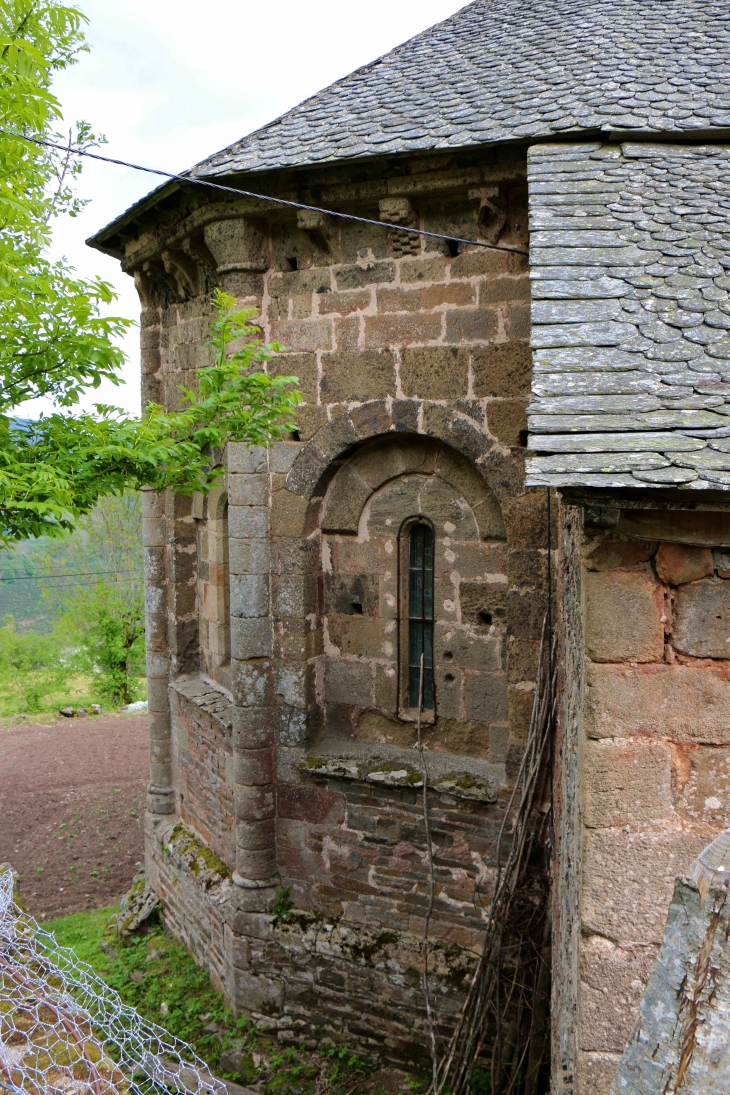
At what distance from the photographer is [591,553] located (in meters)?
3.19

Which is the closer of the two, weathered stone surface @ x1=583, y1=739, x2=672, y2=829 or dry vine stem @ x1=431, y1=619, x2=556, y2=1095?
weathered stone surface @ x1=583, y1=739, x2=672, y2=829

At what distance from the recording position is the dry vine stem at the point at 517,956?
5.47 meters

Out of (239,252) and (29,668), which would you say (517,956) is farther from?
(29,668)

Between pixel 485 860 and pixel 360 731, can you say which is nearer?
pixel 485 860

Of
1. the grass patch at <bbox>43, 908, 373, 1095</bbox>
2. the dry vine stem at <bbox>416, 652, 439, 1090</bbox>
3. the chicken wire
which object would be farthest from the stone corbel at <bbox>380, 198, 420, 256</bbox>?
the grass patch at <bbox>43, 908, 373, 1095</bbox>

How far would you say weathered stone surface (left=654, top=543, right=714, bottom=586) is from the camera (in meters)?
3.12

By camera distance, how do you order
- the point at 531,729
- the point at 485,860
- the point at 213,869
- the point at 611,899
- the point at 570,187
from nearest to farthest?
the point at 611,899 → the point at 570,187 → the point at 531,729 → the point at 485,860 → the point at 213,869

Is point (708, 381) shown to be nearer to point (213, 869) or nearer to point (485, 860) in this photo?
point (485, 860)

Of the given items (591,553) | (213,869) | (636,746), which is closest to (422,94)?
(591,553)

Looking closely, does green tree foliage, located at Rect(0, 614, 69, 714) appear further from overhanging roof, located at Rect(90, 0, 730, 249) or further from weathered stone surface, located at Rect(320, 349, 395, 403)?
weathered stone surface, located at Rect(320, 349, 395, 403)

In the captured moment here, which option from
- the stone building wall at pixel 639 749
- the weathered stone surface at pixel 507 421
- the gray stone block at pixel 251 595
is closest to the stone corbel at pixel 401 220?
the weathered stone surface at pixel 507 421

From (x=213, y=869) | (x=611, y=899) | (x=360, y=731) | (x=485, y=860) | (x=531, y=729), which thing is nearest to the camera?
(x=611, y=899)

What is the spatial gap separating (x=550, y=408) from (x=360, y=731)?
4.06 m

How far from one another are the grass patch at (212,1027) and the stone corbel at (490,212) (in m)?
5.68
